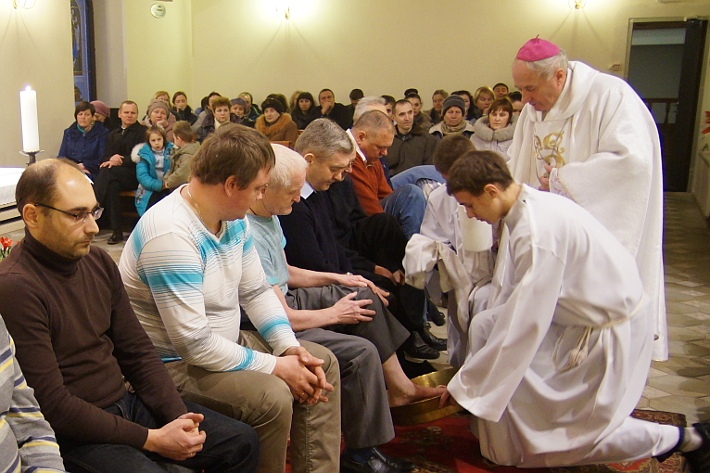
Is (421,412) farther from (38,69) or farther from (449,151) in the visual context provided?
(38,69)

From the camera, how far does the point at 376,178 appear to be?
4.31 m

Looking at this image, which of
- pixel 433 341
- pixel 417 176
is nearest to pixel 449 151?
pixel 417 176

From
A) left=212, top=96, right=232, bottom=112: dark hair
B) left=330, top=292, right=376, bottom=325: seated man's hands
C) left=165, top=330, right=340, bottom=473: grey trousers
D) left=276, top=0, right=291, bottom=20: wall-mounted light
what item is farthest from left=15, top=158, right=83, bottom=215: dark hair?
left=276, top=0, right=291, bottom=20: wall-mounted light

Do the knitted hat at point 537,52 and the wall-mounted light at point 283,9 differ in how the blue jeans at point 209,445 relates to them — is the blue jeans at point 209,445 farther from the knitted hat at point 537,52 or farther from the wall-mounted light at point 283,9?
the wall-mounted light at point 283,9

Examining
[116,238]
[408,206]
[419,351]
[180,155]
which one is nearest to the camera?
[419,351]

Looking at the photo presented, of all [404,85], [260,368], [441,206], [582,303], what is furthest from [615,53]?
[260,368]

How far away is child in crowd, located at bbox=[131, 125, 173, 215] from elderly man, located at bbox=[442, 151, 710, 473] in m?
5.19

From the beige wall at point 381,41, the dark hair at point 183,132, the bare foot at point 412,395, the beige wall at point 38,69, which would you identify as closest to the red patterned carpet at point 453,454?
the bare foot at point 412,395

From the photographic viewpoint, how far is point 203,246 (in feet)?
7.07

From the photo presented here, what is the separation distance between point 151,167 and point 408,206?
3883mm

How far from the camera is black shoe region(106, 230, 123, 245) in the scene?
7.21 m

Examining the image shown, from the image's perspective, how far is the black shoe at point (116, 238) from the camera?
7207 millimetres

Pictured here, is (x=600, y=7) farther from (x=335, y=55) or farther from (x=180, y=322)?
(x=180, y=322)

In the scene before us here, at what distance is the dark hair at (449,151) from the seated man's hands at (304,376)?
164 cm
